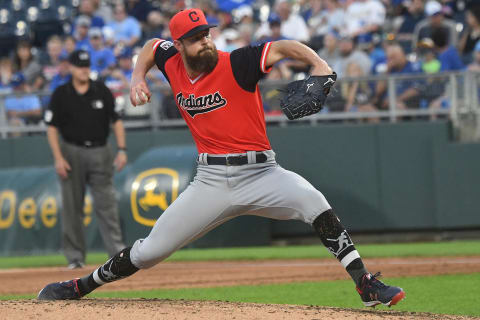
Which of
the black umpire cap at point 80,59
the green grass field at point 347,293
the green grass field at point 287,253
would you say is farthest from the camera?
the green grass field at point 287,253

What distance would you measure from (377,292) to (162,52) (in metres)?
2.11

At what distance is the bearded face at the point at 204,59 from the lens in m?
5.66

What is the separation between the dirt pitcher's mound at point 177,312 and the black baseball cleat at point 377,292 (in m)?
0.09

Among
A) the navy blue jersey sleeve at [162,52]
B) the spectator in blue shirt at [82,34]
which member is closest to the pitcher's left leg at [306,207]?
the navy blue jersey sleeve at [162,52]

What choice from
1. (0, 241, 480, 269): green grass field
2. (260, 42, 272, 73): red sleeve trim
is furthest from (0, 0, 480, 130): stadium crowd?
(260, 42, 272, 73): red sleeve trim

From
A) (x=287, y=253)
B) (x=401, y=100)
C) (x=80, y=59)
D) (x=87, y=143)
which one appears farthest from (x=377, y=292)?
(x=401, y=100)

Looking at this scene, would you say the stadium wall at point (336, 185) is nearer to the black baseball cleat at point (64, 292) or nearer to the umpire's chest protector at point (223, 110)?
the black baseball cleat at point (64, 292)

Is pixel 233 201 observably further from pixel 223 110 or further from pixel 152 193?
pixel 152 193

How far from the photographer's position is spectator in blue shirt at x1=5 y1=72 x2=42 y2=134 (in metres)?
14.3

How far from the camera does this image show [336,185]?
43.5 ft

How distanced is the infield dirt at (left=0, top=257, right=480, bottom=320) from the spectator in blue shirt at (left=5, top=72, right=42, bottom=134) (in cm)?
407

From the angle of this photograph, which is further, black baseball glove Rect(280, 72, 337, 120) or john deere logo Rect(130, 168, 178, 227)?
john deere logo Rect(130, 168, 178, 227)

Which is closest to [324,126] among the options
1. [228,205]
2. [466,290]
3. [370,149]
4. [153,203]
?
[370,149]

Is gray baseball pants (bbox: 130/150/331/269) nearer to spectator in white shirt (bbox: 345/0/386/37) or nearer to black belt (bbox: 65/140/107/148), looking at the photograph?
black belt (bbox: 65/140/107/148)
